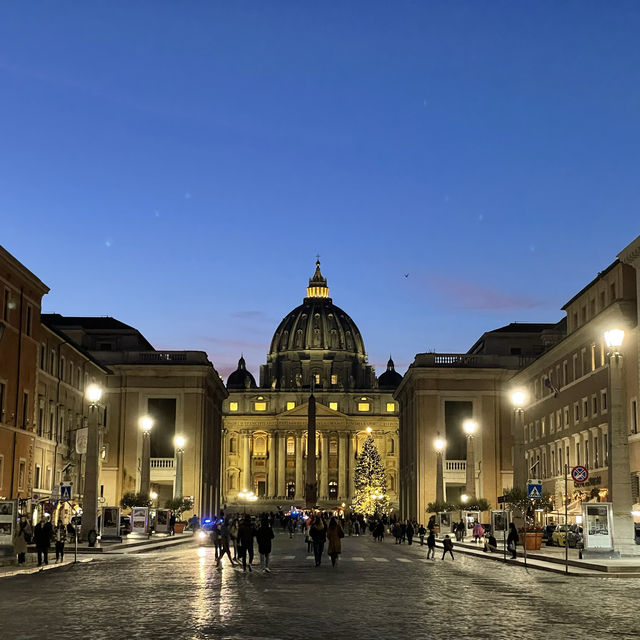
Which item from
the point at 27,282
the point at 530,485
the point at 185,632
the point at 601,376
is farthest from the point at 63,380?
the point at 185,632

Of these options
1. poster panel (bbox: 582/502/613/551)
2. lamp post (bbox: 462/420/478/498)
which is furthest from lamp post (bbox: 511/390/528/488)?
lamp post (bbox: 462/420/478/498)

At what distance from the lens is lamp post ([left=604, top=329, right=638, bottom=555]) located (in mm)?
38094

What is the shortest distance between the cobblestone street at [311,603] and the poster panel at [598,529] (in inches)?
174

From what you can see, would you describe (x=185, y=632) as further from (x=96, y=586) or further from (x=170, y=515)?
(x=170, y=515)

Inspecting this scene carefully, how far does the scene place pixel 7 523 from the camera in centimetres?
3797

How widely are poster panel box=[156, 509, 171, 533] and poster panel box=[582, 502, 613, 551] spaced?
140 ft

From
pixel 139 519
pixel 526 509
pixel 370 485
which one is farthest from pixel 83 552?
pixel 370 485

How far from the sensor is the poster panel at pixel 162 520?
77688mm

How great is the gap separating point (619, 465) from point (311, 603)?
1817 centimetres

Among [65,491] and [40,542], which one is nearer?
[40,542]

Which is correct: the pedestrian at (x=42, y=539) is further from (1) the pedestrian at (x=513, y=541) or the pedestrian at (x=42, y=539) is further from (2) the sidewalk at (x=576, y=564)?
(1) the pedestrian at (x=513, y=541)

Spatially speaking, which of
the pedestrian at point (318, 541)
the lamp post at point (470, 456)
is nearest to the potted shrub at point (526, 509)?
the pedestrian at point (318, 541)

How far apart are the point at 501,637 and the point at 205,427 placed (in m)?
99.3

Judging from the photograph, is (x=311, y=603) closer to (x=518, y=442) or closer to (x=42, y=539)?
(x=42, y=539)
